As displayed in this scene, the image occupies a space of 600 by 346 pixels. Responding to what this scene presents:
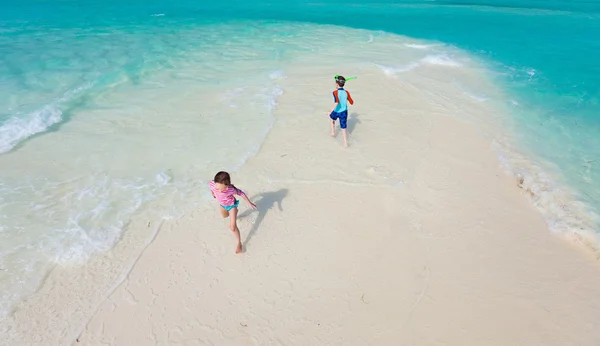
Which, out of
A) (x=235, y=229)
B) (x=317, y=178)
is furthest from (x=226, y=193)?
(x=317, y=178)

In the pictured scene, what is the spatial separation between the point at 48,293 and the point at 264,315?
121 inches

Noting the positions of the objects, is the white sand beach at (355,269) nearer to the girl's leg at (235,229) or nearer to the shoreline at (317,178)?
the shoreline at (317,178)

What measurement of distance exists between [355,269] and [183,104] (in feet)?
24.2

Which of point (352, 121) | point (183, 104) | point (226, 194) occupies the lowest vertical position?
point (183, 104)

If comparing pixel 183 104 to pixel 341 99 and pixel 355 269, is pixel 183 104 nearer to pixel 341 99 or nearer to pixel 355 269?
pixel 341 99

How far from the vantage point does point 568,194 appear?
23.3ft

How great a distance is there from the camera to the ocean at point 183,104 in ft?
20.9

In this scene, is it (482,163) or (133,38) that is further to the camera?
(133,38)

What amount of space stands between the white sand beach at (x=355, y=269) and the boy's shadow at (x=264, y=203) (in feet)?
0.06

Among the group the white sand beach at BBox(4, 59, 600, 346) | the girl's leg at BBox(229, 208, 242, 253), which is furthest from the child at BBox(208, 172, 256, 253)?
the white sand beach at BBox(4, 59, 600, 346)

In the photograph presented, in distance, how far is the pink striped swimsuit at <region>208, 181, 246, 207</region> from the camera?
5.21 meters

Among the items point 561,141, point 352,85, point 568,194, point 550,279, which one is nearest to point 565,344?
point 550,279

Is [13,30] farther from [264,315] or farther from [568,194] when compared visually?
[568,194]

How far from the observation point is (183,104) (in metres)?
10.3
